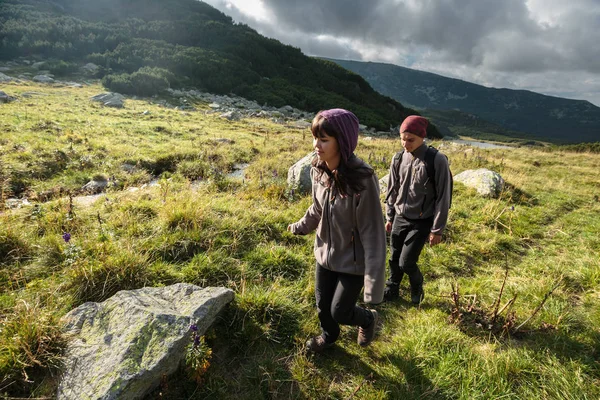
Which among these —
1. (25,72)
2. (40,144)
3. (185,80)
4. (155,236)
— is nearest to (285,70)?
(185,80)

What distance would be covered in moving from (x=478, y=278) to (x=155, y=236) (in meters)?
5.20

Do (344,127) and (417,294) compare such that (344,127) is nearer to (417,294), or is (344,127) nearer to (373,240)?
(373,240)

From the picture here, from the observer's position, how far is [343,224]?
2521mm

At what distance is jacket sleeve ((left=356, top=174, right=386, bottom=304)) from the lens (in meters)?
2.34

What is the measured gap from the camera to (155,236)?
451 centimetres

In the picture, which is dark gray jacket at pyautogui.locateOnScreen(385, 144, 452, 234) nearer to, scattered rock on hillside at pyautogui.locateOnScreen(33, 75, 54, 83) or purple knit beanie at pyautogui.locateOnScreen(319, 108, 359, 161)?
purple knit beanie at pyautogui.locateOnScreen(319, 108, 359, 161)

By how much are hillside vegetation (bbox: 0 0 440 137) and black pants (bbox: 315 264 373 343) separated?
4258cm

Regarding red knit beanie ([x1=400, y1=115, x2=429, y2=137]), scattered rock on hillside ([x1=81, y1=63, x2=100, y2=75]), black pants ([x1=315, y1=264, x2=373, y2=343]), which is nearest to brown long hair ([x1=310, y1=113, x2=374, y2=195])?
black pants ([x1=315, y1=264, x2=373, y2=343])

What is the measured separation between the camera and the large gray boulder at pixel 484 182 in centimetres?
880

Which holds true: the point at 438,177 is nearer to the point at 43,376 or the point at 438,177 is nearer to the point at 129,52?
the point at 43,376

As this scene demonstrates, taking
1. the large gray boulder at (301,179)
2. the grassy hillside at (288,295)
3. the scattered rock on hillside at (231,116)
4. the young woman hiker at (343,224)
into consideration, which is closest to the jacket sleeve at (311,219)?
the young woman hiker at (343,224)

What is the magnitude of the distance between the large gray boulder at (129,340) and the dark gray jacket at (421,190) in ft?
8.27

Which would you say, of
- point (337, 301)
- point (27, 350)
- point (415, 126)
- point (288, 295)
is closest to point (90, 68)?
point (27, 350)

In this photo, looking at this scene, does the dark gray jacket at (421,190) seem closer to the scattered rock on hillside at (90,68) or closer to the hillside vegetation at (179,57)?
the hillside vegetation at (179,57)
